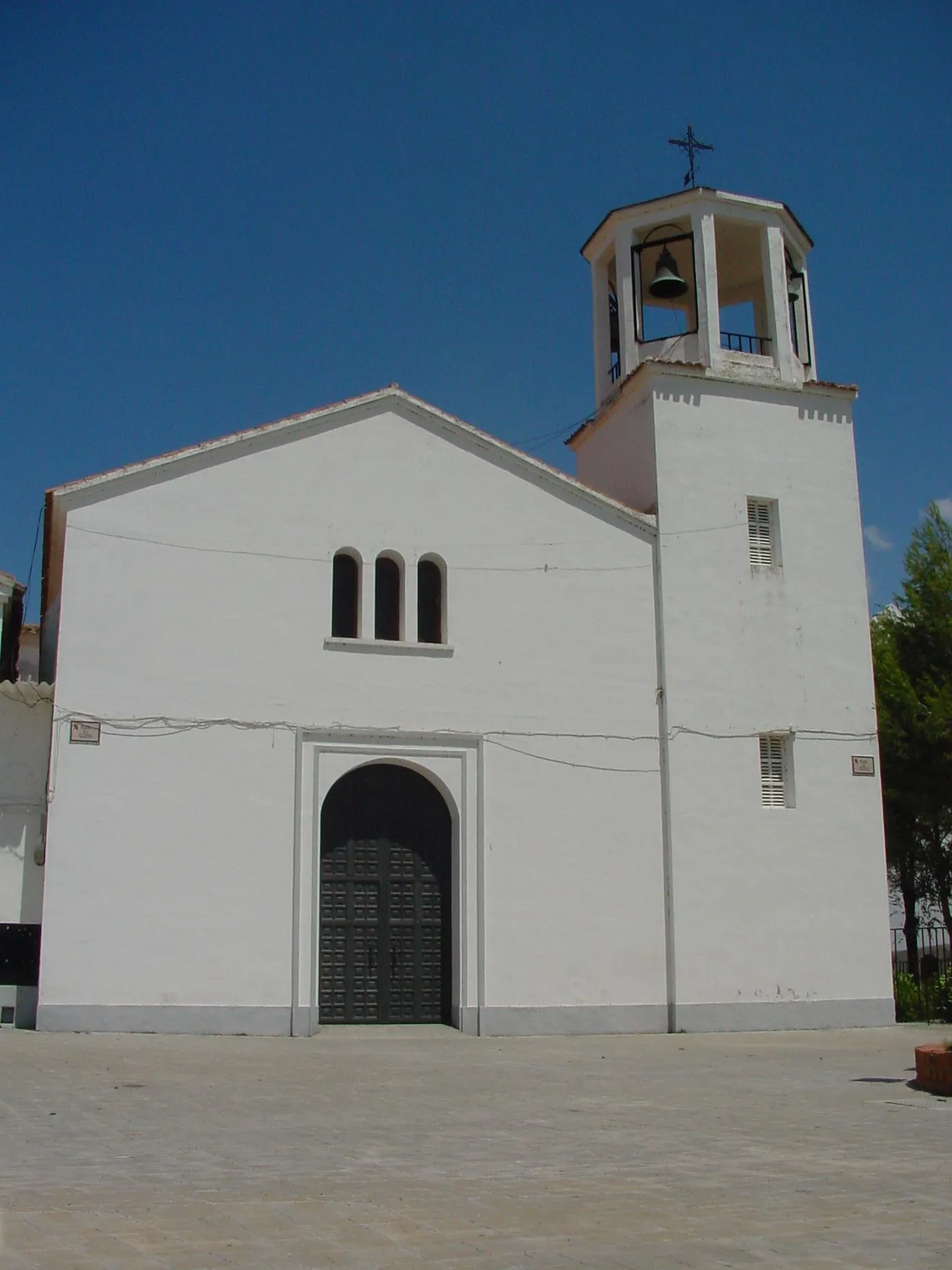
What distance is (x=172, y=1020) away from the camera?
14.9m

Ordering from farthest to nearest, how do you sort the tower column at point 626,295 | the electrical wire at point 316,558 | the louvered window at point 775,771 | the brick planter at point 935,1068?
the tower column at point 626,295, the louvered window at point 775,771, the electrical wire at point 316,558, the brick planter at point 935,1068

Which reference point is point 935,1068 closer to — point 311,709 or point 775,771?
point 775,771

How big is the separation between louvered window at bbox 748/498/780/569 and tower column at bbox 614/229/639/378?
290 cm

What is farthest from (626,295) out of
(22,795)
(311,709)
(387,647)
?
(22,795)

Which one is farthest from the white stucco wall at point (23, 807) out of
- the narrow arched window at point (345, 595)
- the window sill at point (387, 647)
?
the narrow arched window at point (345, 595)

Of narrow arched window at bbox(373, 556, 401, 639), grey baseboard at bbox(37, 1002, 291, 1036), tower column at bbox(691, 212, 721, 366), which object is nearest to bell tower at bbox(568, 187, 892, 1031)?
tower column at bbox(691, 212, 721, 366)

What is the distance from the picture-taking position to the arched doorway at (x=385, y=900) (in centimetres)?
1625

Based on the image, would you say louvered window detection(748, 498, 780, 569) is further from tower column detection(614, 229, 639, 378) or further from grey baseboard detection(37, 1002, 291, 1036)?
grey baseboard detection(37, 1002, 291, 1036)

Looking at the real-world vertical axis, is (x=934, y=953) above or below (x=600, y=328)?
below

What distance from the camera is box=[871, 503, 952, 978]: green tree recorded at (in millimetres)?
22016

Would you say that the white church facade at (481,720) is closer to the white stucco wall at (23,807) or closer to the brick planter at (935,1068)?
the white stucco wall at (23,807)

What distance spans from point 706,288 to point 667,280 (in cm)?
63

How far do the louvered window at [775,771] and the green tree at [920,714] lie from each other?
14.8 feet

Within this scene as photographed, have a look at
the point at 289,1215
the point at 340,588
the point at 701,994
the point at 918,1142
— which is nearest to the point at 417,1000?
the point at 701,994
